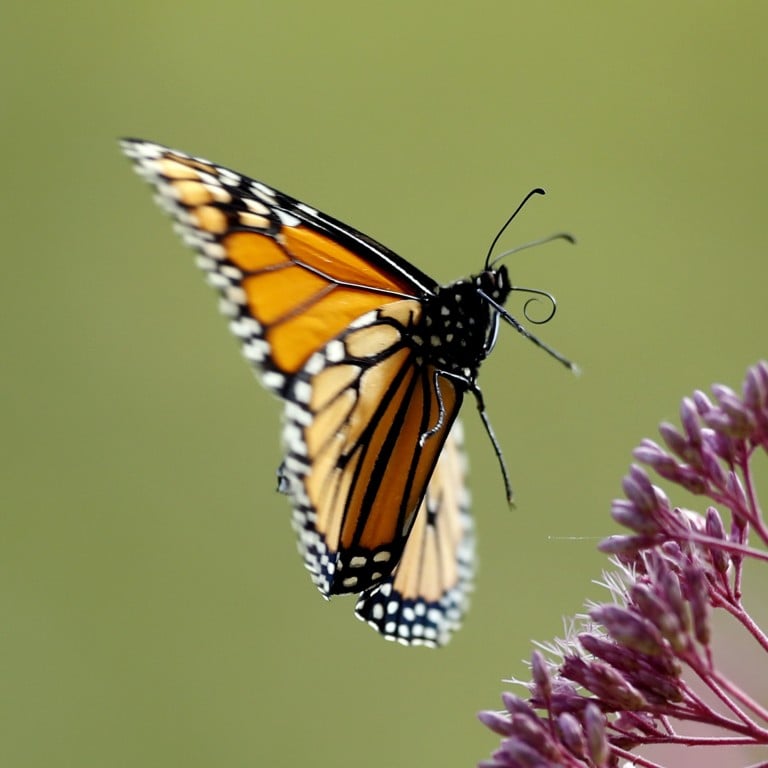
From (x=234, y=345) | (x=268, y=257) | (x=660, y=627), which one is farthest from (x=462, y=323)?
(x=234, y=345)

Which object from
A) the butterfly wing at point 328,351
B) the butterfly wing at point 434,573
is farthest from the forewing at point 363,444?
the butterfly wing at point 434,573

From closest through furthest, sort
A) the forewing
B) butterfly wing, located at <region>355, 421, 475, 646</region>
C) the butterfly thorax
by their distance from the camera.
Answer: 1. the forewing
2. the butterfly thorax
3. butterfly wing, located at <region>355, 421, 475, 646</region>

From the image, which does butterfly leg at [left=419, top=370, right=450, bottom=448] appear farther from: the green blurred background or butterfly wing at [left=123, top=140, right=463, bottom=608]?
the green blurred background

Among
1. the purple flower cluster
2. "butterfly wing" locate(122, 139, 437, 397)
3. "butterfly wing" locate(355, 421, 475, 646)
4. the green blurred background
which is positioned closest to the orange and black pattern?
"butterfly wing" locate(122, 139, 437, 397)

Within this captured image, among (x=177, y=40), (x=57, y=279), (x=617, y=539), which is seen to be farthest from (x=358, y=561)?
(x=177, y=40)

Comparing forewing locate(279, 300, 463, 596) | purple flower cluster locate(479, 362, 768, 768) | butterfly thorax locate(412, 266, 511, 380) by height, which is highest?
butterfly thorax locate(412, 266, 511, 380)

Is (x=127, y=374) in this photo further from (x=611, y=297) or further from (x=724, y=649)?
(x=724, y=649)

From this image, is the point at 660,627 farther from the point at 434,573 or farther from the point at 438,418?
the point at 434,573
